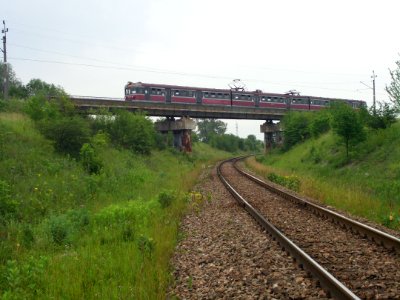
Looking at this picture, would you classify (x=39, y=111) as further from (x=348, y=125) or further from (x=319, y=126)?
(x=319, y=126)

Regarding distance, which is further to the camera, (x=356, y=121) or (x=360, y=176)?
(x=356, y=121)

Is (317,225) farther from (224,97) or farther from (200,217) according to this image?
(224,97)

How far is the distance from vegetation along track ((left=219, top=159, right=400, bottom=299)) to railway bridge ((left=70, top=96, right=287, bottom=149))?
30.5 meters

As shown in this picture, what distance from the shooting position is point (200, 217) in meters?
11.7

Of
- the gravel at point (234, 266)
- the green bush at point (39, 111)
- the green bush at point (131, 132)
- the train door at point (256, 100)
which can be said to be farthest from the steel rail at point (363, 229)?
the train door at point (256, 100)

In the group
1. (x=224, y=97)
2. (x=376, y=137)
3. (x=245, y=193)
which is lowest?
(x=245, y=193)

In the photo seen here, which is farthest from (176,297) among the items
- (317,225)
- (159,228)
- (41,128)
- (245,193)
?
(41,128)

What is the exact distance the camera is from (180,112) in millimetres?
47750

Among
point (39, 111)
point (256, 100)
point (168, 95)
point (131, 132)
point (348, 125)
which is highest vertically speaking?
point (168, 95)

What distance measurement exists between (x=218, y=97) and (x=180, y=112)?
6868mm

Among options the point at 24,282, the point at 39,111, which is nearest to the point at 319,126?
the point at 39,111

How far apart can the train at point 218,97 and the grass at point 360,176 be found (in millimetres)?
17540

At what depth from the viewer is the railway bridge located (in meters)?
41.2

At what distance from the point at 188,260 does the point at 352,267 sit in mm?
2877
